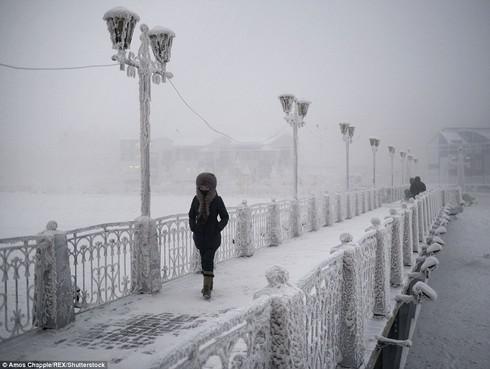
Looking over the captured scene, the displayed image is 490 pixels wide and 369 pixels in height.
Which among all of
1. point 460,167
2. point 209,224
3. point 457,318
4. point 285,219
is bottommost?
point 457,318

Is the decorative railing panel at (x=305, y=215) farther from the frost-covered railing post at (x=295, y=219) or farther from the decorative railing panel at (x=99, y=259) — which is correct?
the decorative railing panel at (x=99, y=259)

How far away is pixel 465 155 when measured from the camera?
59000mm

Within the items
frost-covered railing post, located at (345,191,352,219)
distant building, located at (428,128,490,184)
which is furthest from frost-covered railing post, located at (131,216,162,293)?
distant building, located at (428,128,490,184)

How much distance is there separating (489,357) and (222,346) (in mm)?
6923

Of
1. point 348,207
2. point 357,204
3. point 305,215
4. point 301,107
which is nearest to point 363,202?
point 357,204

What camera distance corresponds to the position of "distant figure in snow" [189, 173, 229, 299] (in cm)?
630

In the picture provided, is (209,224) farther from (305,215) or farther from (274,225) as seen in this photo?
(305,215)

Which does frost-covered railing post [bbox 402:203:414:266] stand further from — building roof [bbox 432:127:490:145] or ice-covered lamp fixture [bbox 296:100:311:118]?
building roof [bbox 432:127:490:145]

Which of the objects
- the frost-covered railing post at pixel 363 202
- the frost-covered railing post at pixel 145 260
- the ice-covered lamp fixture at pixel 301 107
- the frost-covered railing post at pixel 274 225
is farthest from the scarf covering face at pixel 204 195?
the frost-covered railing post at pixel 363 202

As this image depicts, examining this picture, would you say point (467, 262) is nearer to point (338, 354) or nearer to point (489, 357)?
point (489, 357)

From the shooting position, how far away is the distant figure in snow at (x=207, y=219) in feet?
20.7

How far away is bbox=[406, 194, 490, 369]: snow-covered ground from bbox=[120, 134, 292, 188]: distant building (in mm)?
44340

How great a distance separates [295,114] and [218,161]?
52028 mm

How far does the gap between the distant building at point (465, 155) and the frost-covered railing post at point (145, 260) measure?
6270 cm
